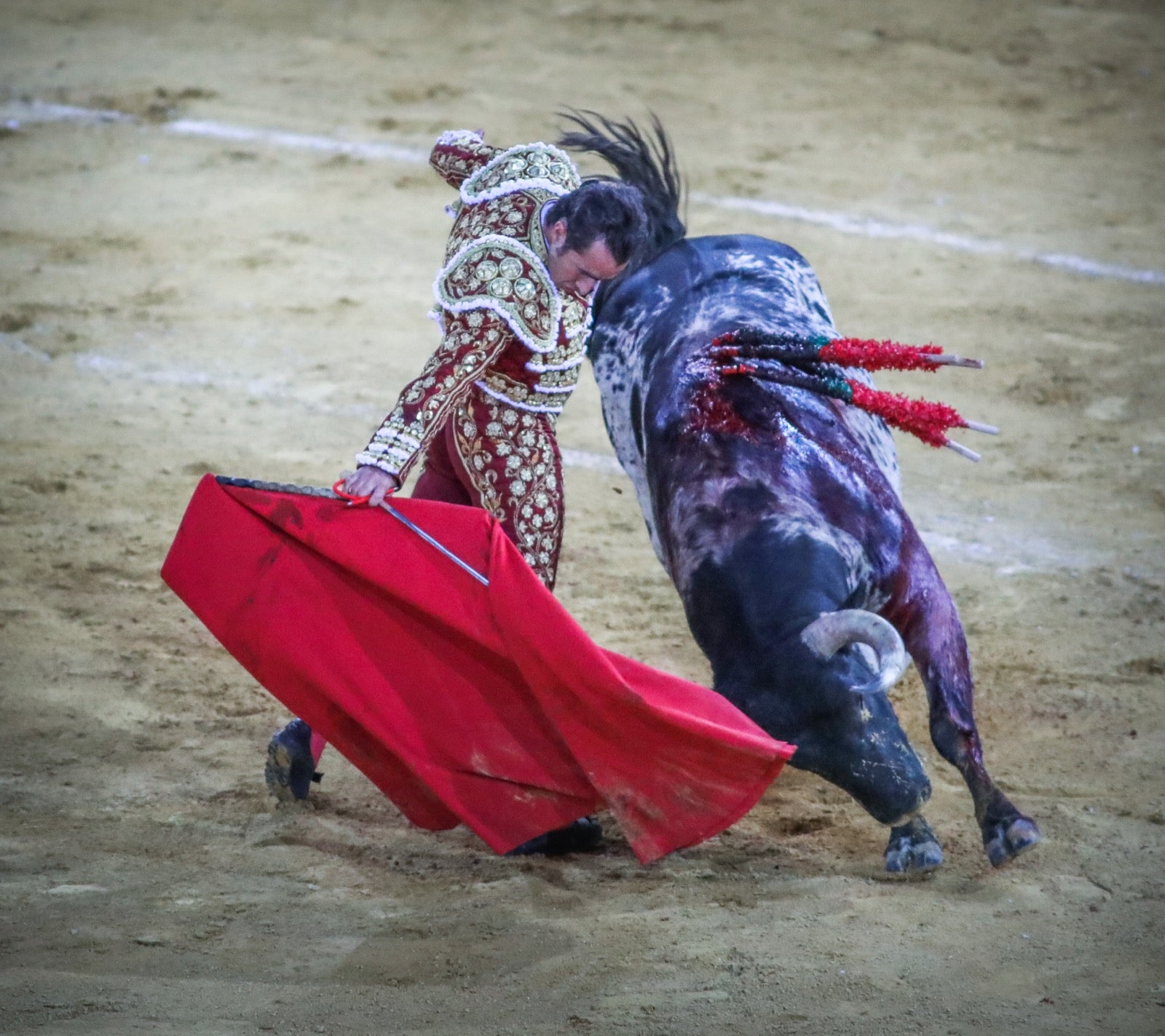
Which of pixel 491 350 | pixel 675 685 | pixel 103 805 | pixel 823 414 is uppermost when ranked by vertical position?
pixel 491 350

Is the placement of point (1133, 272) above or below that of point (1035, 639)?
above

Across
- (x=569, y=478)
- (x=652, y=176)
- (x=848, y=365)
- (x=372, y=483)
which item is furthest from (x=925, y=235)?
(x=372, y=483)

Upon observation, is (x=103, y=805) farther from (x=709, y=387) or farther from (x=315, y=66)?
(x=315, y=66)

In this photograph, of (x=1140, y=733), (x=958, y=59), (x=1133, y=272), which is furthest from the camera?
(x=958, y=59)

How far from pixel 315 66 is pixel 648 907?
7249 mm

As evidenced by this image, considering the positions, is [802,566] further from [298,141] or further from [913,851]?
[298,141]

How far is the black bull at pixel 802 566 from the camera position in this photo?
3297 mm

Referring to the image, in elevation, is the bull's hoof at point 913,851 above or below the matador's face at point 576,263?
below

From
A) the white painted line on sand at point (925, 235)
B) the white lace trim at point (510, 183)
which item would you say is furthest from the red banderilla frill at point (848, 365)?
the white painted line on sand at point (925, 235)

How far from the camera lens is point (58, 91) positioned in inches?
352

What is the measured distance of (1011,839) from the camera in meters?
3.54

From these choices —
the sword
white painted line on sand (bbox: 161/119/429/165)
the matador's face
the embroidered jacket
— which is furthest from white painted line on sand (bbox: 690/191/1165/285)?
the sword

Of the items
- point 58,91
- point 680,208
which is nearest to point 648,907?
point 680,208

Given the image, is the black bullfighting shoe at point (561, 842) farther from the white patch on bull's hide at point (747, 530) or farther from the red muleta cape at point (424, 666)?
the white patch on bull's hide at point (747, 530)
